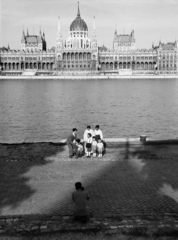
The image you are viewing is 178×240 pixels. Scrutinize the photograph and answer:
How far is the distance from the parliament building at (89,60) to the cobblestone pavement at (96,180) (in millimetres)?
138479

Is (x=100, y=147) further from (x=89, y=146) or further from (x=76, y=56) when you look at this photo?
(x=76, y=56)

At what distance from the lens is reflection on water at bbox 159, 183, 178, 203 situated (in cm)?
1007

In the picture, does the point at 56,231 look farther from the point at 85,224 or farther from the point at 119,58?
the point at 119,58

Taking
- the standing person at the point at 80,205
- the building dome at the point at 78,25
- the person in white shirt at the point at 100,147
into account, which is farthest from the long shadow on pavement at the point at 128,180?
the building dome at the point at 78,25

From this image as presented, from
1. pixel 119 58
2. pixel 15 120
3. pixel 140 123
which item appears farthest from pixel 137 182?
pixel 119 58

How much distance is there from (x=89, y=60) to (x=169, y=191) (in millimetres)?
147652

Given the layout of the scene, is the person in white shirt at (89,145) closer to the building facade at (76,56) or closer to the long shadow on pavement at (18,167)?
the long shadow on pavement at (18,167)

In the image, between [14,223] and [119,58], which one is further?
[119,58]

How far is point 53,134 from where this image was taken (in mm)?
27422

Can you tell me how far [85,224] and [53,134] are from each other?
63.7 feet

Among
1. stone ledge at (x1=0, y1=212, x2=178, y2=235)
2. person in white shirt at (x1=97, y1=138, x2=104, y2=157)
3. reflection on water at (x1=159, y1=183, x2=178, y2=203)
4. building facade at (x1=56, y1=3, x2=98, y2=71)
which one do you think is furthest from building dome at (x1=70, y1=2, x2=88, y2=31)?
stone ledge at (x1=0, y1=212, x2=178, y2=235)

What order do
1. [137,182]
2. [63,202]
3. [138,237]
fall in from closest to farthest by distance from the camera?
[138,237] < [63,202] < [137,182]

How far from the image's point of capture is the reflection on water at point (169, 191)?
1007 cm

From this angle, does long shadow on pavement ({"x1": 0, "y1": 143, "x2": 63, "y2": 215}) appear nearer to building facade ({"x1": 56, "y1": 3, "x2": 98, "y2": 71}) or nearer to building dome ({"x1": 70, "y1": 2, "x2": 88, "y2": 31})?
building facade ({"x1": 56, "y1": 3, "x2": 98, "y2": 71})
